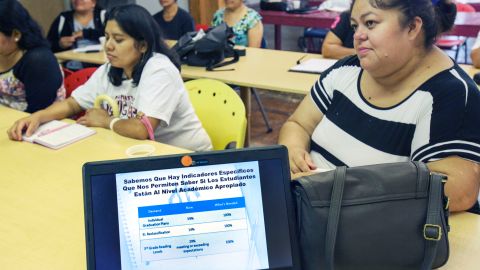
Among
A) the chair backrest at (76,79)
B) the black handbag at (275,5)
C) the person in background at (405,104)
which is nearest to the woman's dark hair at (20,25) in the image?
the chair backrest at (76,79)

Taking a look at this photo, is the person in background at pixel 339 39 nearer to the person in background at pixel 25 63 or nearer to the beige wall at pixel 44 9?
the person in background at pixel 25 63

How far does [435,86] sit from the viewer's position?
1235mm

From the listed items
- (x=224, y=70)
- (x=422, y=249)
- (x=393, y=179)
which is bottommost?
(x=224, y=70)

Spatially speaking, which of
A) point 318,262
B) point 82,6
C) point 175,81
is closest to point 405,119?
point 318,262

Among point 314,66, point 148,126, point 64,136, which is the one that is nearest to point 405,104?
point 148,126

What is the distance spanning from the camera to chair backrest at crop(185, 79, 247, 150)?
1917 mm

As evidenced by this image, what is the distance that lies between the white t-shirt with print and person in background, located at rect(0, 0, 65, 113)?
280mm

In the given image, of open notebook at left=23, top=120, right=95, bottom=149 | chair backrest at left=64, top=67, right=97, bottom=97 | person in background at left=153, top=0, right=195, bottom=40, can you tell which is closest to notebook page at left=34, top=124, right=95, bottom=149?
open notebook at left=23, top=120, right=95, bottom=149

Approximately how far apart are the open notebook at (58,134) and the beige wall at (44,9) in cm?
358

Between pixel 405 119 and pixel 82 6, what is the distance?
3.24 meters

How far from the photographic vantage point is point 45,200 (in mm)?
1290

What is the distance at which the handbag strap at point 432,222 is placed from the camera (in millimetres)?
838

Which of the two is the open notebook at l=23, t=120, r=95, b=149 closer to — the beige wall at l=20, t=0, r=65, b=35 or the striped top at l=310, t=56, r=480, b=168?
the striped top at l=310, t=56, r=480, b=168

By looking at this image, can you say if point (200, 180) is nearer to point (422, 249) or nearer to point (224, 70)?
point (422, 249)
